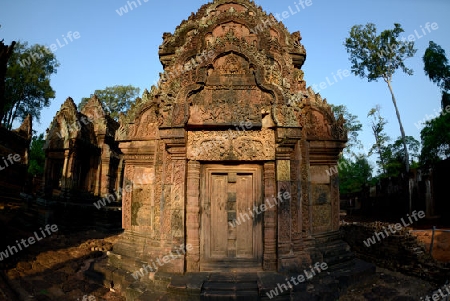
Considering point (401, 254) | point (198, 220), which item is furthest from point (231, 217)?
point (401, 254)

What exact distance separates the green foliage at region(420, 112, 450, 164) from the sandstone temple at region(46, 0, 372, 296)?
1354cm

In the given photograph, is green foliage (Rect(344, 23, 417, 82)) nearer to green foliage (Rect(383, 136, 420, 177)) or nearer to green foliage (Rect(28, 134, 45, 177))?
green foliage (Rect(383, 136, 420, 177))

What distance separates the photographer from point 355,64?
26.6 metres

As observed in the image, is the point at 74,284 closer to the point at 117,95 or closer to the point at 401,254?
the point at 401,254

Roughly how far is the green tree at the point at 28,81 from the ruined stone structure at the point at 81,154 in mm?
17518

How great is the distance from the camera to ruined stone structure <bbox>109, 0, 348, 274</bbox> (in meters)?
5.40

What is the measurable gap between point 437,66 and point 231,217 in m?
24.8

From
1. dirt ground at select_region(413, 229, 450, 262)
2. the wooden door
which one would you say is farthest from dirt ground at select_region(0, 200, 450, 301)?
dirt ground at select_region(413, 229, 450, 262)

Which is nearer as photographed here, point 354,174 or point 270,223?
point 270,223

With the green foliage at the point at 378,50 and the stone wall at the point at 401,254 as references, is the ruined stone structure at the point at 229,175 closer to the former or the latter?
the stone wall at the point at 401,254

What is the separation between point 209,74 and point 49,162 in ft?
37.7

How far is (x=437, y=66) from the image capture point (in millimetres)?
22516

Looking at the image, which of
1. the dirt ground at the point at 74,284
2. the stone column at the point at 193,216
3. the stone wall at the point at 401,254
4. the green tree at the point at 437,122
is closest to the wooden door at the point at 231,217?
the stone column at the point at 193,216

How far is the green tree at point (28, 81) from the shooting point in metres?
27.5
